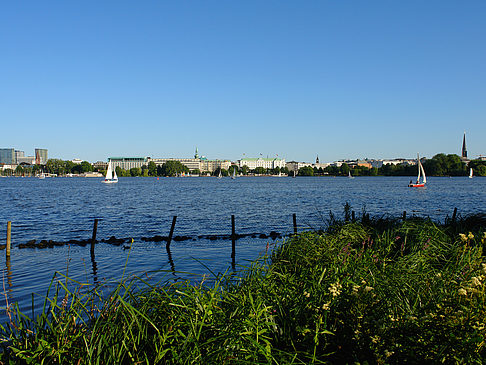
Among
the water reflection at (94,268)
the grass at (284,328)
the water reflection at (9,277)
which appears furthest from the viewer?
the water reflection at (94,268)

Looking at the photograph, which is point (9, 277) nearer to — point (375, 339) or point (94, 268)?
point (94, 268)

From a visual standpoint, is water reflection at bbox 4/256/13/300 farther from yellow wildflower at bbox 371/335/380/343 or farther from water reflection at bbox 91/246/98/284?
yellow wildflower at bbox 371/335/380/343

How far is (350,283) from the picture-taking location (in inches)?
266

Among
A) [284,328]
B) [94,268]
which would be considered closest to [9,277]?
[94,268]

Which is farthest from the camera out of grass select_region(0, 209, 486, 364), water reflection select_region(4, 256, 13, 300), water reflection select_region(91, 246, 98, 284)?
water reflection select_region(91, 246, 98, 284)

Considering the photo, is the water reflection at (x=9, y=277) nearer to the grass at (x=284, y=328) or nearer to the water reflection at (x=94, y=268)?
the water reflection at (x=94, y=268)

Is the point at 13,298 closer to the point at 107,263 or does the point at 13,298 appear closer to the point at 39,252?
the point at 107,263

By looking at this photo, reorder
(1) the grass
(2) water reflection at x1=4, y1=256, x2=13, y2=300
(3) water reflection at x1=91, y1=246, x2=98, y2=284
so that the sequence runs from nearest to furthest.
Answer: (1) the grass < (2) water reflection at x1=4, y1=256, x2=13, y2=300 < (3) water reflection at x1=91, y1=246, x2=98, y2=284

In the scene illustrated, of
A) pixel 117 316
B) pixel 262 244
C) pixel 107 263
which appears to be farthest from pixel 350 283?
pixel 262 244

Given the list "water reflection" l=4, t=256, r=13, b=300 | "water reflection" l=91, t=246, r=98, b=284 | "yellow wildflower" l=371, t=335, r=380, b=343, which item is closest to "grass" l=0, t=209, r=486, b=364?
"yellow wildflower" l=371, t=335, r=380, b=343

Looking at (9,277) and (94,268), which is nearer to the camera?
(9,277)

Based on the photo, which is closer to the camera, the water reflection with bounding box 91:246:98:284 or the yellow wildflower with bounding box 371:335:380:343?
the yellow wildflower with bounding box 371:335:380:343

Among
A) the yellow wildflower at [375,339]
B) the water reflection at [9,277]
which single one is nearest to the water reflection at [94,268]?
the water reflection at [9,277]

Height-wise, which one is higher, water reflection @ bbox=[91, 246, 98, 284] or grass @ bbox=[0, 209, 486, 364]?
grass @ bbox=[0, 209, 486, 364]
